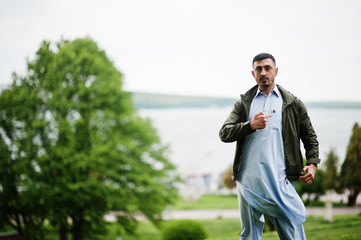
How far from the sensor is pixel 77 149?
15.3 m

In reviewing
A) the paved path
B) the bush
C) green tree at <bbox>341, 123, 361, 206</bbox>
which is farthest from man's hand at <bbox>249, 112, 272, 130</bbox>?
the paved path

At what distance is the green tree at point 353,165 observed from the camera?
43.4ft

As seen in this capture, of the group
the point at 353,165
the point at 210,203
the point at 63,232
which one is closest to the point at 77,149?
the point at 63,232

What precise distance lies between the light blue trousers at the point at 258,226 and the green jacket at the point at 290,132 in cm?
38

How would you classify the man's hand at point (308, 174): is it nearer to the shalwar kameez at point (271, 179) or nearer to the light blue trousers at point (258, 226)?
the shalwar kameez at point (271, 179)

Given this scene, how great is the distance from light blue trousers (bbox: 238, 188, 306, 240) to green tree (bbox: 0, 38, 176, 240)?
11.6 metres

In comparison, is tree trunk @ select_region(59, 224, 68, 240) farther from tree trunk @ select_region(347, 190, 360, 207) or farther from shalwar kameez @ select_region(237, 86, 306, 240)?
shalwar kameez @ select_region(237, 86, 306, 240)

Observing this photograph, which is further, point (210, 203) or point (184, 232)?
point (210, 203)

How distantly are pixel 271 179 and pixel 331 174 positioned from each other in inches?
562

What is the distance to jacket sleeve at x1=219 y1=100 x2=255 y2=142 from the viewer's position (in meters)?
3.24

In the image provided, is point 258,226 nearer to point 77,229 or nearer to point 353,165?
point 353,165

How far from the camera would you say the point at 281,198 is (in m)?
3.31

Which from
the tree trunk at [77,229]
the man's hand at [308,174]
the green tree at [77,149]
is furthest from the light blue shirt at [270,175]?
the tree trunk at [77,229]

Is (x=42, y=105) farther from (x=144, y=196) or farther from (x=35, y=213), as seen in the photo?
(x=144, y=196)
